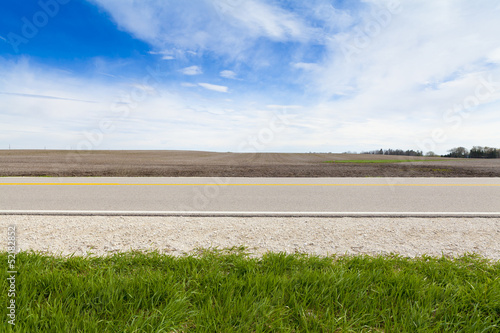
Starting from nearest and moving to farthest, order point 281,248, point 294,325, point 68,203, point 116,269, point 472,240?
1. point 294,325
2. point 116,269
3. point 281,248
4. point 472,240
5. point 68,203

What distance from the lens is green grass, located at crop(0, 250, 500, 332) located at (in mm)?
2039

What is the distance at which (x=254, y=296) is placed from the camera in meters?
2.35

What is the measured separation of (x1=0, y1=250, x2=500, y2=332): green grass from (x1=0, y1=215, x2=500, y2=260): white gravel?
0.62 meters

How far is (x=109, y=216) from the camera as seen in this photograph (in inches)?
211

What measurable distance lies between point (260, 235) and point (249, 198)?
9.39 ft

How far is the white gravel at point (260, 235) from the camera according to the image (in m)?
3.71

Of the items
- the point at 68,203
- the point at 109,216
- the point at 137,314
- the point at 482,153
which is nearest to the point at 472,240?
the point at 137,314

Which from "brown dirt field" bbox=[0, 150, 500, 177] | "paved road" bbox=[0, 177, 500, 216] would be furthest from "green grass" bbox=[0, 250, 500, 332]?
"brown dirt field" bbox=[0, 150, 500, 177]

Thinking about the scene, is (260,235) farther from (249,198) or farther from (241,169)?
(241,169)

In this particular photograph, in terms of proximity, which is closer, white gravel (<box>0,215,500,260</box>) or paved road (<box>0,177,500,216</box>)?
white gravel (<box>0,215,500,260</box>)

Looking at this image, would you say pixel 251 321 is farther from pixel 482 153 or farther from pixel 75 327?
pixel 482 153

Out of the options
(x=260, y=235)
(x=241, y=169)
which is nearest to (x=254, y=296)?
(x=260, y=235)

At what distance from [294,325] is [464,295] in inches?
63.9

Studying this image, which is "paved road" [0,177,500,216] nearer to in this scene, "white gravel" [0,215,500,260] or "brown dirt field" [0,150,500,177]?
"white gravel" [0,215,500,260]
